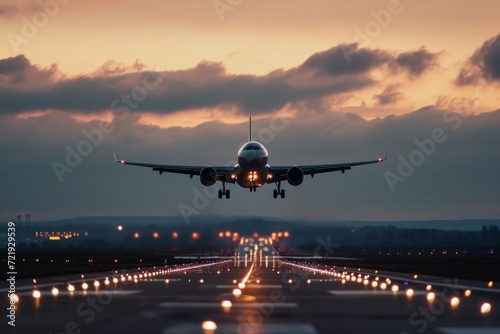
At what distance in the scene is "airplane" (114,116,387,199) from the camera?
74125mm

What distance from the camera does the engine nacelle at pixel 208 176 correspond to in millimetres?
76375

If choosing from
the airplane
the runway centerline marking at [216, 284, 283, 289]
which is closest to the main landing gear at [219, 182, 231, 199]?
the airplane

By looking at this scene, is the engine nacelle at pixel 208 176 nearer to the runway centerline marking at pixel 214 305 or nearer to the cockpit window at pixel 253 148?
the cockpit window at pixel 253 148

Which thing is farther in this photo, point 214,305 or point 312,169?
point 312,169

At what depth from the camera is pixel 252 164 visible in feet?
242

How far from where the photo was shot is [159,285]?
50.0 m

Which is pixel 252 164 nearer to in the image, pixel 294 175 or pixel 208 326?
pixel 294 175

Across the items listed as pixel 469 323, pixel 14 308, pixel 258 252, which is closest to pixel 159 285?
pixel 14 308

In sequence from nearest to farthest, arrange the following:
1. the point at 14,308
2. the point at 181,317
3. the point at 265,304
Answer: the point at 181,317 → the point at 14,308 → the point at 265,304

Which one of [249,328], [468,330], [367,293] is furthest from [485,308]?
[249,328]

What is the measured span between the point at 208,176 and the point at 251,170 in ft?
14.9

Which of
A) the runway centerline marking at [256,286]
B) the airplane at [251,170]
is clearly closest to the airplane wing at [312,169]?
the airplane at [251,170]

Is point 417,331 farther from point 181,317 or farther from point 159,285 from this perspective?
A: point 159,285

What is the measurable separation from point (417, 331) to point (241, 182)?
180ft
